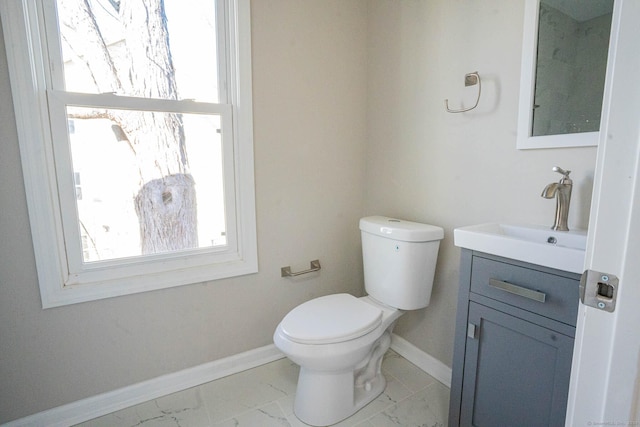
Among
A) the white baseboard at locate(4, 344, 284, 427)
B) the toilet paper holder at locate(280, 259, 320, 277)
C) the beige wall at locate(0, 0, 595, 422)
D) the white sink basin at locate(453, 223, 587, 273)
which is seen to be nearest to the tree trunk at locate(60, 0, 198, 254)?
the beige wall at locate(0, 0, 595, 422)

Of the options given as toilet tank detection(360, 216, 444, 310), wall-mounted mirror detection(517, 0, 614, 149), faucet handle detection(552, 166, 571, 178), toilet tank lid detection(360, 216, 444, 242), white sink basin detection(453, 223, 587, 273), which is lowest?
toilet tank detection(360, 216, 444, 310)

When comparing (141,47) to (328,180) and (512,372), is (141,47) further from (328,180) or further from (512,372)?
(512,372)

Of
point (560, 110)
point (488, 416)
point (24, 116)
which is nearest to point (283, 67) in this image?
point (24, 116)

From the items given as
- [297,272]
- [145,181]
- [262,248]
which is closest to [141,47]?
[145,181]

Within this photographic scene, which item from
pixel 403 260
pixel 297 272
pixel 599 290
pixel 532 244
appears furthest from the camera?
A: pixel 297 272

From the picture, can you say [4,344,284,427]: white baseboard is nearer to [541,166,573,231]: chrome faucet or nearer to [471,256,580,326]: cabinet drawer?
[471,256,580,326]: cabinet drawer

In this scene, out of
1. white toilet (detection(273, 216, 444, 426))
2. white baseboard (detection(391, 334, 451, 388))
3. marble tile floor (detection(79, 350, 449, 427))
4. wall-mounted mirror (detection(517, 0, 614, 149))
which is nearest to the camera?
wall-mounted mirror (detection(517, 0, 614, 149))

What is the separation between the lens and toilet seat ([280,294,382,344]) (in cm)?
127

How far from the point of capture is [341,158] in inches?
76.7

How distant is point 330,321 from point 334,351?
0.45 feet

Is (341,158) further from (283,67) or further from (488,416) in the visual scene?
(488,416)

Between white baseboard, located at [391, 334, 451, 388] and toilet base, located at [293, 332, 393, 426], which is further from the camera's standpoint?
white baseboard, located at [391, 334, 451, 388]

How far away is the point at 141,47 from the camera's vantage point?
1.42 metres

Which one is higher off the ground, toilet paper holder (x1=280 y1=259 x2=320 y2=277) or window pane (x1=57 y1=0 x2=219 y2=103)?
window pane (x1=57 y1=0 x2=219 y2=103)
